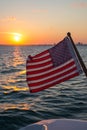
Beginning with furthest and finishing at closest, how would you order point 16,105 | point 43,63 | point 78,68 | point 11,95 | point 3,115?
point 11,95 < point 16,105 < point 3,115 < point 43,63 < point 78,68

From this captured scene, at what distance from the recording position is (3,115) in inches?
633

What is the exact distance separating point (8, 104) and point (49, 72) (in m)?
11.3

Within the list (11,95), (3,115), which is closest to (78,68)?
(3,115)

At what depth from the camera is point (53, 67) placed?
30.4 ft

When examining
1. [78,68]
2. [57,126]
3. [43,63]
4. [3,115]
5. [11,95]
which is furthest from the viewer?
[11,95]

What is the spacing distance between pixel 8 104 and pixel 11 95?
4.61m

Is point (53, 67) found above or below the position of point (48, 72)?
above

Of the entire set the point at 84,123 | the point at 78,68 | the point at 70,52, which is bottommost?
the point at 84,123

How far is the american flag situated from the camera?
8977 mm

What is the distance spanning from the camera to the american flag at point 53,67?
8.98 metres

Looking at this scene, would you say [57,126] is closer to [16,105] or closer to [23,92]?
[16,105]

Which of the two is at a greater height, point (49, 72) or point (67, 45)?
point (67, 45)

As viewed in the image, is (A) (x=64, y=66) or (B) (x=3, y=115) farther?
(B) (x=3, y=115)

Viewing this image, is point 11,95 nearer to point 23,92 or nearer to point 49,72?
point 23,92
